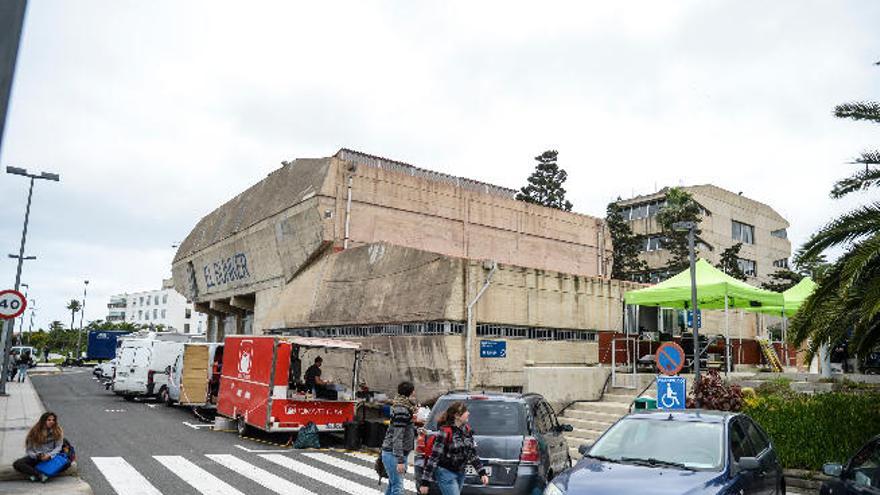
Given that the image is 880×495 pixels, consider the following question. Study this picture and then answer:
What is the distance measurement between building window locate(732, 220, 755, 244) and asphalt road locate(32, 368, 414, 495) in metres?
58.9

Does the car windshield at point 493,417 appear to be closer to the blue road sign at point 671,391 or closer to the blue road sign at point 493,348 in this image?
the blue road sign at point 671,391

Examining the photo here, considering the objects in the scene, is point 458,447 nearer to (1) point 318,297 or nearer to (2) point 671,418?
(2) point 671,418

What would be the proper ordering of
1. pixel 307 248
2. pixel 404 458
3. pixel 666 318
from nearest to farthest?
pixel 404 458 < pixel 666 318 < pixel 307 248

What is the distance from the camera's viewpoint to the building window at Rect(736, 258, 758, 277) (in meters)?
63.4

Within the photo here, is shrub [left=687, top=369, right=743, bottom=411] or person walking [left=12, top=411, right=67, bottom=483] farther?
shrub [left=687, top=369, right=743, bottom=411]

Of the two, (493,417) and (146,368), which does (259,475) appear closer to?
(493,417)

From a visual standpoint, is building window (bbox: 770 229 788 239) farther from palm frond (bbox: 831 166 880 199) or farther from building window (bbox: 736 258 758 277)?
palm frond (bbox: 831 166 880 199)

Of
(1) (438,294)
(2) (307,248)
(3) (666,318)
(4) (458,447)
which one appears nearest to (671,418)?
(4) (458,447)

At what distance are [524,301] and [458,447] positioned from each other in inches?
545

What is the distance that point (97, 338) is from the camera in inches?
1886

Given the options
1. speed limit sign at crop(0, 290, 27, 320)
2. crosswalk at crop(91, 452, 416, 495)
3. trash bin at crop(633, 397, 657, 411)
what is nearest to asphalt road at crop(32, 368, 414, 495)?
crosswalk at crop(91, 452, 416, 495)

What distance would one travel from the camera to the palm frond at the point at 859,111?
11156 millimetres

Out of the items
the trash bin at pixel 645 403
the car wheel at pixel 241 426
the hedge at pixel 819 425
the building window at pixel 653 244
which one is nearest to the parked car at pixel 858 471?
the hedge at pixel 819 425

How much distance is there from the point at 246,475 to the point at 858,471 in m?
9.28
